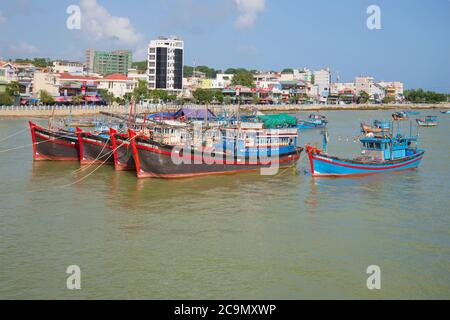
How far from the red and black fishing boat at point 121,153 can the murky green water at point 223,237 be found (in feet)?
3.93

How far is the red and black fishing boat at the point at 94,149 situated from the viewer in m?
23.5

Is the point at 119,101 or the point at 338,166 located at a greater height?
the point at 119,101

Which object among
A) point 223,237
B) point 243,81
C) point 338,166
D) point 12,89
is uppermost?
point 243,81

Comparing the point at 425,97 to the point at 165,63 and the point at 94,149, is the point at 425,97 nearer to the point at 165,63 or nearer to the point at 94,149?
the point at 165,63

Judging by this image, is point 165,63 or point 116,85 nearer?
point 116,85

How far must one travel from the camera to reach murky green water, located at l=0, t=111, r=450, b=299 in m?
10.3

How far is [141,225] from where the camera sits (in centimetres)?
1400

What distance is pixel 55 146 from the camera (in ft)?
81.0

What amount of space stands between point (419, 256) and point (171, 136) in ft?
40.2

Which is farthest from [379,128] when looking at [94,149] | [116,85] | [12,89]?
[116,85]

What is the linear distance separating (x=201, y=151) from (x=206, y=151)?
0.26 metres

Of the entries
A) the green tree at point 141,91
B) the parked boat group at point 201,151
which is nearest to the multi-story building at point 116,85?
the green tree at point 141,91

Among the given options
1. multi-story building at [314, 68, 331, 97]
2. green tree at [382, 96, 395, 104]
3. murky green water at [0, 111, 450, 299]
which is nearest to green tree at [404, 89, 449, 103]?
green tree at [382, 96, 395, 104]

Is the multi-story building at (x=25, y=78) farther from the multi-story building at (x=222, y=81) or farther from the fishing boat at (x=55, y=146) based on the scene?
the fishing boat at (x=55, y=146)
